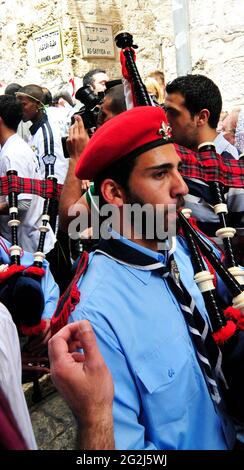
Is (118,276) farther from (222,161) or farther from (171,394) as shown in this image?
(222,161)

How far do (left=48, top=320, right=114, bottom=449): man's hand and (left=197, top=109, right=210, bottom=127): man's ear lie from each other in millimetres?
1997

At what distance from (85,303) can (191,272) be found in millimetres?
534

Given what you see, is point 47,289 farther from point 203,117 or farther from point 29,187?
point 203,117

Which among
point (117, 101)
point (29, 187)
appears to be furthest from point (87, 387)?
point (29, 187)

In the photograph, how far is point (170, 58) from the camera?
7793 millimetres

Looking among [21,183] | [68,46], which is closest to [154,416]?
[21,183]

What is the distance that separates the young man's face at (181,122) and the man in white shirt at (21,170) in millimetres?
1195

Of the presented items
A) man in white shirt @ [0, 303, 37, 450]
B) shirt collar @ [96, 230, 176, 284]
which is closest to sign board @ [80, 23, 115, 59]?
shirt collar @ [96, 230, 176, 284]

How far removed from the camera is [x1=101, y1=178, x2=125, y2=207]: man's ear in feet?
4.75

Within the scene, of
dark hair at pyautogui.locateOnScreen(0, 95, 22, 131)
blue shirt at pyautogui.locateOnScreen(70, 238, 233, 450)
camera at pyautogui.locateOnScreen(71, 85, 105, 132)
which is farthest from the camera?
dark hair at pyautogui.locateOnScreen(0, 95, 22, 131)

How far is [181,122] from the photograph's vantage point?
2.60m

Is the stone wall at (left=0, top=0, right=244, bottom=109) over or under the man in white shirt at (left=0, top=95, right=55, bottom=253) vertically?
over

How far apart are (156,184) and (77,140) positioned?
1077mm

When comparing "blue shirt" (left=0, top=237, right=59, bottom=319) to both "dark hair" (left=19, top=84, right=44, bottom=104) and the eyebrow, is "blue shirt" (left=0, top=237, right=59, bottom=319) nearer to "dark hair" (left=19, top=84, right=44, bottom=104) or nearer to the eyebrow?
the eyebrow
